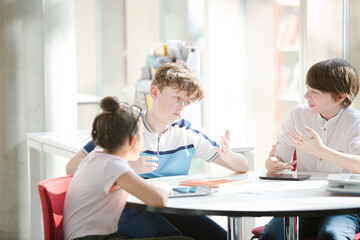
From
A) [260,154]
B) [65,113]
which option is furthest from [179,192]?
[260,154]

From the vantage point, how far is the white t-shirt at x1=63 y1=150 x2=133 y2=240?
77.0 inches

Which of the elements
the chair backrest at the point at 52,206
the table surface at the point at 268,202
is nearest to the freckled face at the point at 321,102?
the table surface at the point at 268,202

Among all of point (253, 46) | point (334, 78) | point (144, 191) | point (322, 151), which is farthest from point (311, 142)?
point (253, 46)

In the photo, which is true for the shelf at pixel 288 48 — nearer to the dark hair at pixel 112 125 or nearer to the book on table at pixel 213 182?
the book on table at pixel 213 182

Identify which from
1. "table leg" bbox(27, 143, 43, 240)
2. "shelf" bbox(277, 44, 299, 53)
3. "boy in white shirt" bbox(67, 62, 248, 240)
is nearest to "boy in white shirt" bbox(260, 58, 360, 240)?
"boy in white shirt" bbox(67, 62, 248, 240)

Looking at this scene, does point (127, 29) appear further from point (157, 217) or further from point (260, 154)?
point (157, 217)

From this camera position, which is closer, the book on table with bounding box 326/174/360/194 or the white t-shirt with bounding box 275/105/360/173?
the book on table with bounding box 326/174/360/194

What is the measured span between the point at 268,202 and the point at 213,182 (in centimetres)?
41

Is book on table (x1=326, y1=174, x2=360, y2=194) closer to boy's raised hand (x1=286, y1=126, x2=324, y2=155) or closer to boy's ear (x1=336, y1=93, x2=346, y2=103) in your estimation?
boy's raised hand (x1=286, y1=126, x2=324, y2=155)

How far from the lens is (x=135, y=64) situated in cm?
834

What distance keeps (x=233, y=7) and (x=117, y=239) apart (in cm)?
476

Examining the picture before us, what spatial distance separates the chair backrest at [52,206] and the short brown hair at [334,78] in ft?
3.80

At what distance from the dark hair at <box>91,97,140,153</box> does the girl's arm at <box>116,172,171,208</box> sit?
155 mm

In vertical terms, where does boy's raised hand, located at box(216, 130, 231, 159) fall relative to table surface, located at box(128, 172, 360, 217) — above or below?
above
